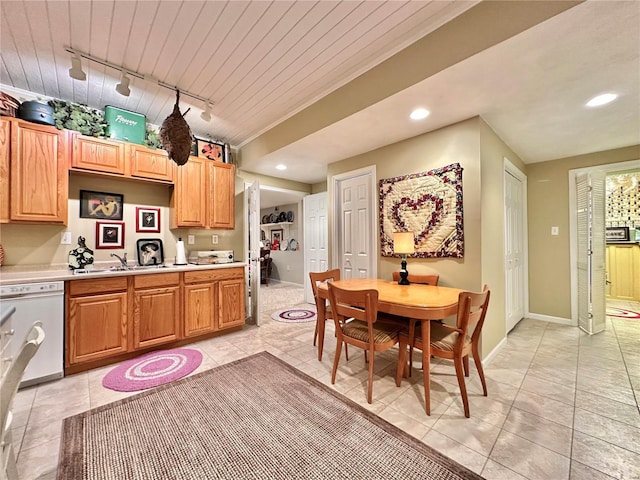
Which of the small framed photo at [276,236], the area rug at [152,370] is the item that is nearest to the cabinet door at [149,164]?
the area rug at [152,370]

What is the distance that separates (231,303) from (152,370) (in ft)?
3.62

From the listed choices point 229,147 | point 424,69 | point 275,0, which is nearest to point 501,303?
point 424,69

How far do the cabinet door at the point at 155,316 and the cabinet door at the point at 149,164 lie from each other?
134 cm

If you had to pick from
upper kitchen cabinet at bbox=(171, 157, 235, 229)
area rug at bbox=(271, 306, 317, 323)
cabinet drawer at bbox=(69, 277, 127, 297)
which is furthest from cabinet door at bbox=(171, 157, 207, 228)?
area rug at bbox=(271, 306, 317, 323)

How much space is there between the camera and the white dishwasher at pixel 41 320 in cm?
203

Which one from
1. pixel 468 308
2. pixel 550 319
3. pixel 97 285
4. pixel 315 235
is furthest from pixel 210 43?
pixel 550 319

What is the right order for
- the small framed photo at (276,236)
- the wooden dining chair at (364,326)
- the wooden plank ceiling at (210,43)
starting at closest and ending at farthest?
1. the wooden plank ceiling at (210,43)
2. the wooden dining chair at (364,326)
3. the small framed photo at (276,236)

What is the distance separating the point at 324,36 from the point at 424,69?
30.9 inches

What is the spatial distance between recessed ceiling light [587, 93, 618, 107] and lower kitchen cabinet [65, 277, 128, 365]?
15.1 feet

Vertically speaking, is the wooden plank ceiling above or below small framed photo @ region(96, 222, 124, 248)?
above

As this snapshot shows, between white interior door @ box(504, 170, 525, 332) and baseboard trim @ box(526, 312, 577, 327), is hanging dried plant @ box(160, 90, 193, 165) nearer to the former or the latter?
white interior door @ box(504, 170, 525, 332)

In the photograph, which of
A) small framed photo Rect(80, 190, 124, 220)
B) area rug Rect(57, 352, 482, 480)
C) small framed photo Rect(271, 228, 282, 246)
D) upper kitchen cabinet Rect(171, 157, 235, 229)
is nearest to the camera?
area rug Rect(57, 352, 482, 480)

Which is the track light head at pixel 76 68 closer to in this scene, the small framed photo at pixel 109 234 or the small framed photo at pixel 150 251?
the small framed photo at pixel 109 234

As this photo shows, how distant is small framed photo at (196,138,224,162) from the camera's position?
11.4ft
